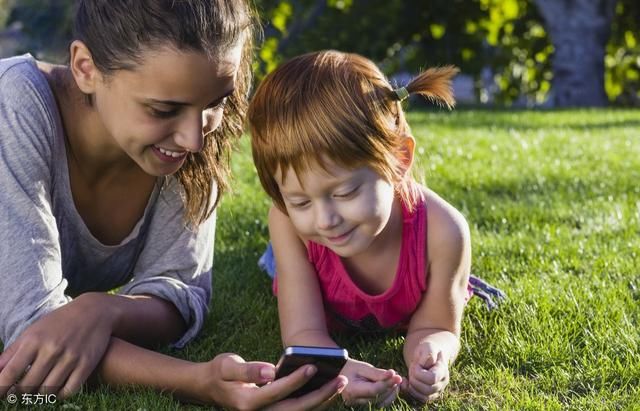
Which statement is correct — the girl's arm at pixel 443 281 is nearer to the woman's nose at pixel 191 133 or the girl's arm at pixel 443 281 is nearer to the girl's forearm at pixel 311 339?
the girl's forearm at pixel 311 339

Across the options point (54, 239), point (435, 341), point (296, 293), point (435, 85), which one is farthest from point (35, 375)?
point (435, 85)

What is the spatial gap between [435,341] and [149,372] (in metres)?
0.86

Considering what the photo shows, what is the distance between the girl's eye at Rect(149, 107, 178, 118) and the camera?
2775mm

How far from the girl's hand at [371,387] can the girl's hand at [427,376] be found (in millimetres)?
60

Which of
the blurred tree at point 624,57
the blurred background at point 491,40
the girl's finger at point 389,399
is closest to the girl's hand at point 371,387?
the girl's finger at point 389,399

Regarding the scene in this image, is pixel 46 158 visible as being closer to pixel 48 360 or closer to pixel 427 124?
pixel 48 360

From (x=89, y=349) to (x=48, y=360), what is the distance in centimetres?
12

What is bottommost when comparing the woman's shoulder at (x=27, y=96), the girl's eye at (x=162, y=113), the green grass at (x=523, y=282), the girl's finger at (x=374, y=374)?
the green grass at (x=523, y=282)

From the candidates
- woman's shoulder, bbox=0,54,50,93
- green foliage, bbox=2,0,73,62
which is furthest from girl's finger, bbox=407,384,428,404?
green foliage, bbox=2,0,73,62

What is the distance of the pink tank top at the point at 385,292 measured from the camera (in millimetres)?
3041

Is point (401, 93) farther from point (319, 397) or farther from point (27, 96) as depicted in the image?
point (27, 96)

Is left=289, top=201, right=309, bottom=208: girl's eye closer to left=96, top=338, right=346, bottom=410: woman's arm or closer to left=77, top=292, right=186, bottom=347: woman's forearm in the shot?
left=96, top=338, right=346, bottom=410: woman's arm

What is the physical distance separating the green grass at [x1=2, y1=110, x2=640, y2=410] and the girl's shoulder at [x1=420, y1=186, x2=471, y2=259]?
266mm

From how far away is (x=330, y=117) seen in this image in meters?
2.76
